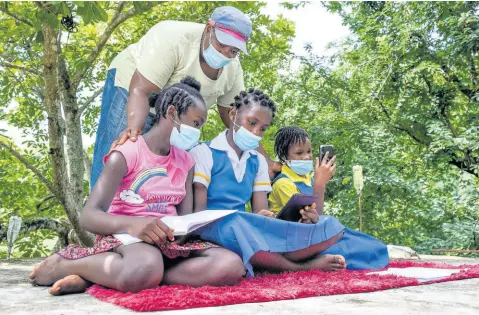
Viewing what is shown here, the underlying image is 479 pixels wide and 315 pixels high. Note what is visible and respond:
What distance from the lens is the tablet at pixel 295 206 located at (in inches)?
103

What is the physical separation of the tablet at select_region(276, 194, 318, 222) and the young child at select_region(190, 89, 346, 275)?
0.04 m

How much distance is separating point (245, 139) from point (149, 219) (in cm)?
88

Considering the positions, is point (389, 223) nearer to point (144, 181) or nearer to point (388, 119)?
point (388, 119)

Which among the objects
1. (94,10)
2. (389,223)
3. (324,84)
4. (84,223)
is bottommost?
(389,223)

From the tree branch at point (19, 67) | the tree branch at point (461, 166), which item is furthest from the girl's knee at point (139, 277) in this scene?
the tree branch at point (461, 166)

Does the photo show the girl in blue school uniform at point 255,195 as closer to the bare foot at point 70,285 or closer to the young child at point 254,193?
the young child at point 254,193

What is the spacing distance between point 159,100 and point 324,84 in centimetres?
819

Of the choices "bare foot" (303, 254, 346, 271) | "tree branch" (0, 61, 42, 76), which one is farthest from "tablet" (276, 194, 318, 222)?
"tree branch" (0, 61, 42, 76)

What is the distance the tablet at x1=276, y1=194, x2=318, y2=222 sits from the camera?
2623 millimetres

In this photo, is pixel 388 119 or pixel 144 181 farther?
pixel 388 119

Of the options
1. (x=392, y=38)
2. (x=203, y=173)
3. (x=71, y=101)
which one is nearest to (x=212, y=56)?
(x=203, y=173)

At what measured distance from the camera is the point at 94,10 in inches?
A: 136

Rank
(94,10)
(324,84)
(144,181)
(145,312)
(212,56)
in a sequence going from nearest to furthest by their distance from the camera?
(145,312) → (144,181) → (212,56) → (94,10) → (324,84)

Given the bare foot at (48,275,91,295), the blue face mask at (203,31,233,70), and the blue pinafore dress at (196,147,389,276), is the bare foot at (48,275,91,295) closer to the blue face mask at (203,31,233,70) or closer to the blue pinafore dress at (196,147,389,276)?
the blue pinafore dress at (196,147,389,276)
